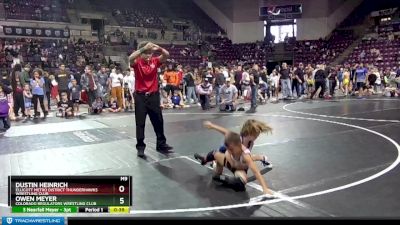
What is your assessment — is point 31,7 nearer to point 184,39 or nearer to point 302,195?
point 184,39

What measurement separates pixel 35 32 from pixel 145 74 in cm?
1503

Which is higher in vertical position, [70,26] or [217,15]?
[217,15]

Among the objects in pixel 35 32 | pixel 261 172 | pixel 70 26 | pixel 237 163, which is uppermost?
pixel 70 26

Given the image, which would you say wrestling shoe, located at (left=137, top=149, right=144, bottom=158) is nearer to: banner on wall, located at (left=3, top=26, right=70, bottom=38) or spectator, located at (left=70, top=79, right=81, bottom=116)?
spectator, located at (left=70, top=79, right=81, bottom=116)

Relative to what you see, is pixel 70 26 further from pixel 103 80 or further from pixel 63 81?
pixel 63 81

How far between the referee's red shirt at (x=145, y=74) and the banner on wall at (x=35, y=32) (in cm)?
1454

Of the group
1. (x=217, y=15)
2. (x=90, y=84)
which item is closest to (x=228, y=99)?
(x=90, y=84)

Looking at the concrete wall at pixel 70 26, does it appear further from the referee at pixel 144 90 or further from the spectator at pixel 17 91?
the referee at pixel 144 90

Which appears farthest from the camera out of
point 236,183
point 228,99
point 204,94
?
point 204,94

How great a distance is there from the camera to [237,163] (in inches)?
152

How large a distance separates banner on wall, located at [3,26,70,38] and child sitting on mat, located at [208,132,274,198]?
16349mm

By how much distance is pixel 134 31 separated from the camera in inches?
703

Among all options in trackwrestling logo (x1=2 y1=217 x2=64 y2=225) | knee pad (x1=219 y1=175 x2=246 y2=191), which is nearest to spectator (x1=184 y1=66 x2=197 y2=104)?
knee pad (x1=219 y1=175 x2=246 y2=191)

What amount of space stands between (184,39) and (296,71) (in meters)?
6.95
